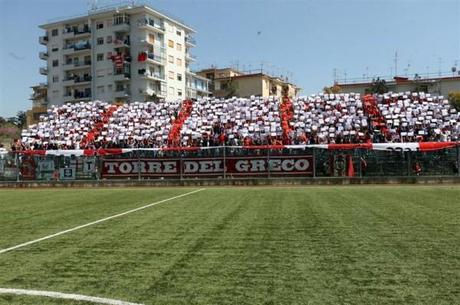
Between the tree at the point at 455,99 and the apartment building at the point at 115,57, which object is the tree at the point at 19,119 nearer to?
the apartment building at the point at 115,57

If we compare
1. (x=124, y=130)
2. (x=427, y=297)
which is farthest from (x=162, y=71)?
(x=427, y=297)

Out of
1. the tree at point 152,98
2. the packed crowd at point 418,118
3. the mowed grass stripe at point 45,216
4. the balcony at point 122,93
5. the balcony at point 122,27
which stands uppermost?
the balcony at point 122,27

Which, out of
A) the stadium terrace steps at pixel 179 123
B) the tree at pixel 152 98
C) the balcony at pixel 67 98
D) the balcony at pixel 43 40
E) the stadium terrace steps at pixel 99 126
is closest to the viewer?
the stadium terrace steps at pixel 179 123

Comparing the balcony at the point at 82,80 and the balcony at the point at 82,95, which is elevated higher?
the balcony at the point at 82,80

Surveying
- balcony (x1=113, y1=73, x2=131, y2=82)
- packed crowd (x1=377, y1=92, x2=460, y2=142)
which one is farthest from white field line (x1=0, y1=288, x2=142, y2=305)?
balcony (x1=113, y1=73, x2=131, y2=82)

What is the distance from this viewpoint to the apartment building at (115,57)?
289 feet

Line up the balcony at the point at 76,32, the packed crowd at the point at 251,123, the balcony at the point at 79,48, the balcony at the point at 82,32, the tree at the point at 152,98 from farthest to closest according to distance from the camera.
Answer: the balcony at the point at 76,32
the balcony at the point at 82,32
the balcony at the point at 79,48
the tree at the point at 152,98
the packed crowd at the point at 251,123

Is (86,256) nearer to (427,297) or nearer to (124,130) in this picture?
(427,297)

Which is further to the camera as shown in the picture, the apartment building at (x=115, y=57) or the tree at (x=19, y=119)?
the tree at (x=19, y=119)

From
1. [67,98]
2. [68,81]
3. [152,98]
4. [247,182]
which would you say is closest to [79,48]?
[68,81]

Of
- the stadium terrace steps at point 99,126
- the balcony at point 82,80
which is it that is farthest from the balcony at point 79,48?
the stadium terrace steps at point 99,126

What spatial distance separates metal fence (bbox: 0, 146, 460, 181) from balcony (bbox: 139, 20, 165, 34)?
64.4 metres

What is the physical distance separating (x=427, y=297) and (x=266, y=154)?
20506 mm

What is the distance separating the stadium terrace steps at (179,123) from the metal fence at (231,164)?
5924 millimetres
